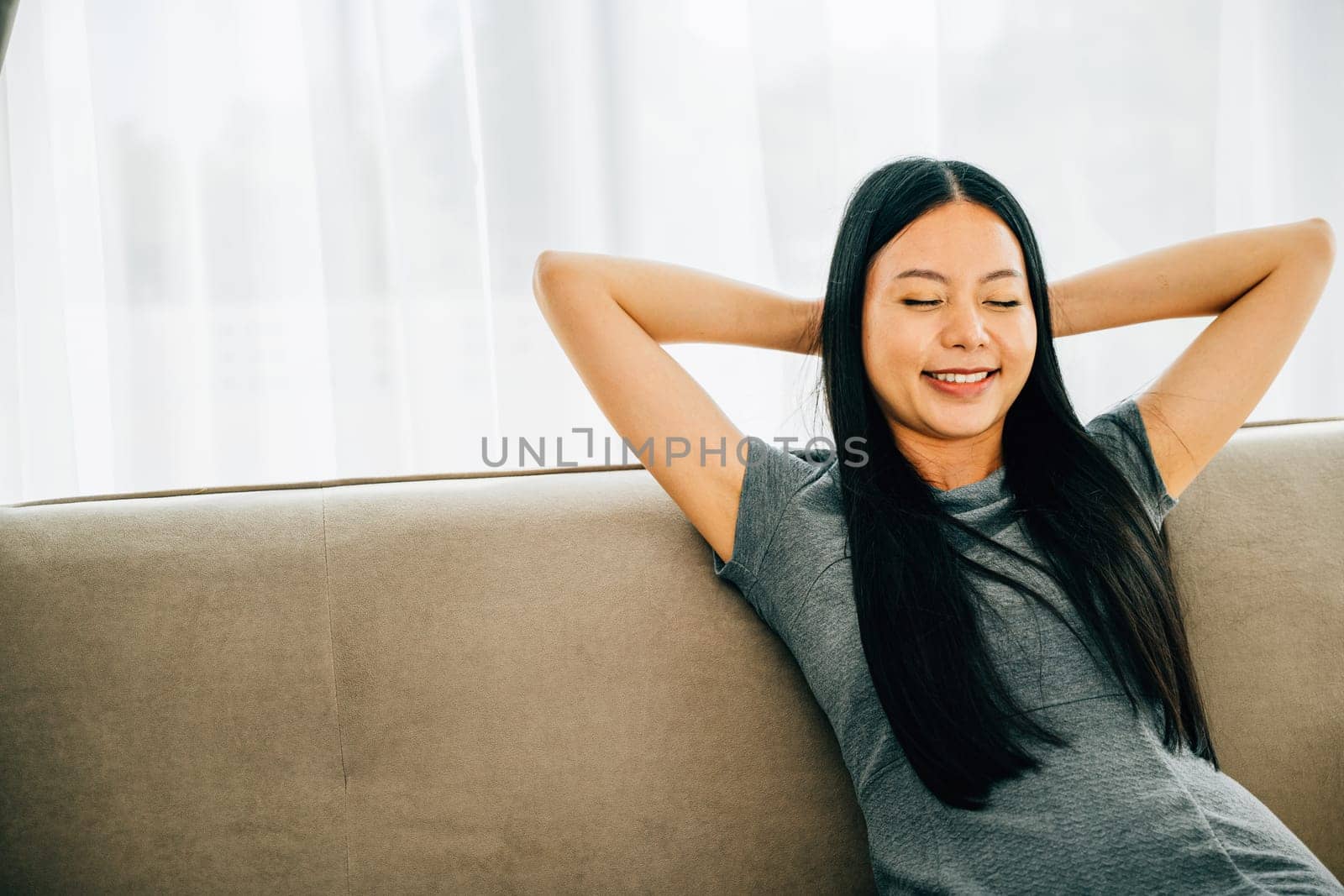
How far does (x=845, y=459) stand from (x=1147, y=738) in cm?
40

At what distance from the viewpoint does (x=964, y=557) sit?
950 millimetres

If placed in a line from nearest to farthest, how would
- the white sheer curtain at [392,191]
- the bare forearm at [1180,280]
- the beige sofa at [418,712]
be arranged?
the beige sofa at [418,712]
the bare forearm at [1180,280]
the white sheer curtain at [392,191]

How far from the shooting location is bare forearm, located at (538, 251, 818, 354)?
3.45ft

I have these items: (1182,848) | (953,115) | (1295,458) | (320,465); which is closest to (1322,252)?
(1295,458)

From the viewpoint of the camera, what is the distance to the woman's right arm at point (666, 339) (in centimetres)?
98

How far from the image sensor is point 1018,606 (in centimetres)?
93

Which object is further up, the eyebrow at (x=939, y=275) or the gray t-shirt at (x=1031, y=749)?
the eyebrow at (x=939, y=275)

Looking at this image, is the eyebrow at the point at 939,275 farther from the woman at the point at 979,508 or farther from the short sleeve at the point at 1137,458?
the short sleeve at the point at 1137,458

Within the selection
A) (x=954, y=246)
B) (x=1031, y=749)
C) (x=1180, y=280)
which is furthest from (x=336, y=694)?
(x=1180, y=280)

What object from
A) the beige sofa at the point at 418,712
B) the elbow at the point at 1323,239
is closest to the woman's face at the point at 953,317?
the beige sofa at the point at 418,712

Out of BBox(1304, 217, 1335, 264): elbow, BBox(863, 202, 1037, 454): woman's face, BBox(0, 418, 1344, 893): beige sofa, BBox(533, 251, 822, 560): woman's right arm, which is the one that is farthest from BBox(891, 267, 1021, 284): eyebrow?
BBox(1304, 217, 1335, 264): elbow

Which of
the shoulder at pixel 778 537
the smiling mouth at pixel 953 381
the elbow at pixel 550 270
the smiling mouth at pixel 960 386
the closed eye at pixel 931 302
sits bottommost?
the shoulder at pixel 778 537

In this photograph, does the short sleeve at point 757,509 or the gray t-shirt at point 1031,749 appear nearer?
the gray t-shirt at point 1031,749

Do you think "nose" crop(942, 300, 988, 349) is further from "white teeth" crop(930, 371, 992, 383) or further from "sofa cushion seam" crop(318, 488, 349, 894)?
"sofa cushion seam" crop(318, 488, 349, 894)
